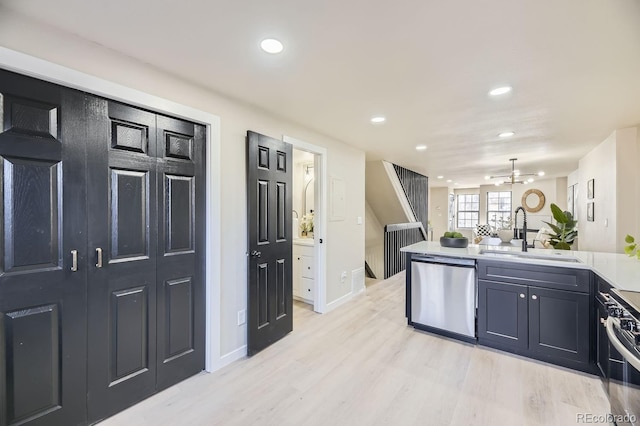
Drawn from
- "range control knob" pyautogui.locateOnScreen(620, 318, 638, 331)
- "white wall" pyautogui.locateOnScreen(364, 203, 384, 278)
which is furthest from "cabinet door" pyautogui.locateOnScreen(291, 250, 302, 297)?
"range control knob" pyautogui.locateOnScreen(620, 318, 638, 331)

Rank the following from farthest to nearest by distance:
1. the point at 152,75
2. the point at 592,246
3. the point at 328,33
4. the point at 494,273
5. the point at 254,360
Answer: the point at 592,246, the point at 494,273, the point at 254,360, the point at 152,75, the point at 328,33

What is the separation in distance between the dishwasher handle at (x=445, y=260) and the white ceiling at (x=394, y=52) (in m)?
1.51

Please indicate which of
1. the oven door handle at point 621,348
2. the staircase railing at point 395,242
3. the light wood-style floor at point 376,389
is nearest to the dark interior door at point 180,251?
the light wood-style floor at point 376,389

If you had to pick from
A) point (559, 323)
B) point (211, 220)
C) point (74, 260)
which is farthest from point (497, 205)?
point (74, 260)

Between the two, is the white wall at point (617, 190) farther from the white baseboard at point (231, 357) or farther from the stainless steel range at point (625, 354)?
the white baseboard at point (231, 357)

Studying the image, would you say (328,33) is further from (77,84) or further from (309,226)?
(309,226)

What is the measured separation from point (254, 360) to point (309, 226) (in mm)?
2410

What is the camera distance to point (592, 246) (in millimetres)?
4309

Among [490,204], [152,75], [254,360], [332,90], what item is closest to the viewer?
[152,75]

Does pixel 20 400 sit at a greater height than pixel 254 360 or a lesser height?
greater

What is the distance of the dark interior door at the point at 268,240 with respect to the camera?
2.62 metres

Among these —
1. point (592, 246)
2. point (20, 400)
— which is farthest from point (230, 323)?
point (592, 246)

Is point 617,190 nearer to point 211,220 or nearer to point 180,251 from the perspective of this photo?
point 211,220

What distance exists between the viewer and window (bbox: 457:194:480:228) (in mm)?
12070
